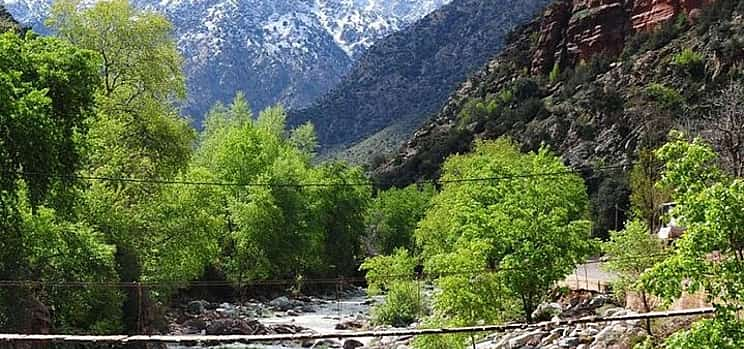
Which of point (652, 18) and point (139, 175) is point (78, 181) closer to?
point (139, 175)

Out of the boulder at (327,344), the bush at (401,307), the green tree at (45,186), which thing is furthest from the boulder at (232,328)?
the green tree at (45,186)

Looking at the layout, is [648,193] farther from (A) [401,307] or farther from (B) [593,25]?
(B) [593,25]

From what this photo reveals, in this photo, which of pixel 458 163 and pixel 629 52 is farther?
pixel 629 52

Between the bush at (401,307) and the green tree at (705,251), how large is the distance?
83.5ft

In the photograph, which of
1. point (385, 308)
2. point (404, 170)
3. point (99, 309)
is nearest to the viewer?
point (99, 309)

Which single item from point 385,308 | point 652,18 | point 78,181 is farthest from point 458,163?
point 652,18

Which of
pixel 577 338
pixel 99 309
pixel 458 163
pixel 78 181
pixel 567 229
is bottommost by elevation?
pixel 577 338

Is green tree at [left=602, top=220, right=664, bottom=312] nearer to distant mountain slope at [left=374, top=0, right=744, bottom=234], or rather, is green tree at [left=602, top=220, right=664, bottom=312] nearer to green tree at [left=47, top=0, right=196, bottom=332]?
green tree at [left=47, top=0, right=196, bottom=332]

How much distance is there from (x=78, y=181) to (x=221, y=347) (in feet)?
35.2

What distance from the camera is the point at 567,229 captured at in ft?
76.2

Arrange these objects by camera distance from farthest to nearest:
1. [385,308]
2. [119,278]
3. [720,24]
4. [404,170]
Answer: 1. [404,170]
2. [720,24]
3. [385,308]
4. [119,278]

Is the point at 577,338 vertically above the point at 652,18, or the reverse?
the point at 652,18

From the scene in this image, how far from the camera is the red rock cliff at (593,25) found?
270ft

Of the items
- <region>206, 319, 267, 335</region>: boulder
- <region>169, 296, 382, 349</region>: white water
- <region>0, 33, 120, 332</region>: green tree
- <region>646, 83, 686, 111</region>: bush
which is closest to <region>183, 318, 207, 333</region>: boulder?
<region>206, 319, 267, 335</region>: boulder
